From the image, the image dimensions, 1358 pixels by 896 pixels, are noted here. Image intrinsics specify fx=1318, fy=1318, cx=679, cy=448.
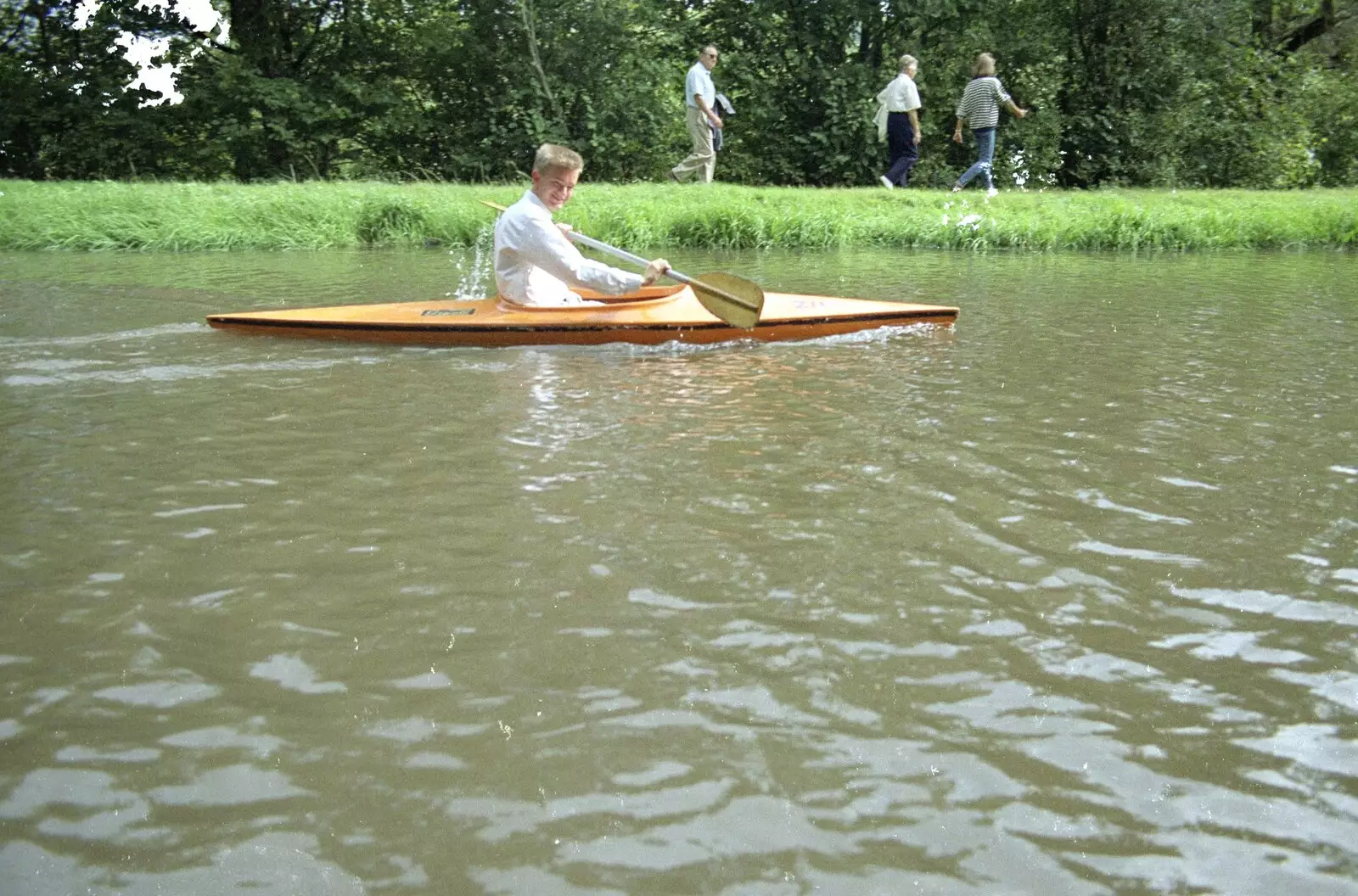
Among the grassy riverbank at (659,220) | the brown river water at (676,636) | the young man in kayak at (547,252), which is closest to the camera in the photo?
the brown river water at (676,636)

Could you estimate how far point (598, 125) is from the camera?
19.6 meters

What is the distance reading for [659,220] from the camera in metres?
13.6

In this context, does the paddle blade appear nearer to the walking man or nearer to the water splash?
the water splash

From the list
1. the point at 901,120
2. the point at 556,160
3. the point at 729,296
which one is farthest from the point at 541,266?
the point at 901,120

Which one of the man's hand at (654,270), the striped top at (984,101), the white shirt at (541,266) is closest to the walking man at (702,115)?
the striped top at (984,101)

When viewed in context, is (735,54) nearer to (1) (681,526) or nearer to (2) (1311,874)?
(1) (681,526)

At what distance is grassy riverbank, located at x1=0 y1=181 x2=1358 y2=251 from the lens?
13312mm

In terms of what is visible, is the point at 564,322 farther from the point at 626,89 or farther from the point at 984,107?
the point at 626,89

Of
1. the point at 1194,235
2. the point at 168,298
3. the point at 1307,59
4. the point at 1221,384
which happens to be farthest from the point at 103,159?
the point at 1307,59

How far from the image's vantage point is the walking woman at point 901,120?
54.0 feet

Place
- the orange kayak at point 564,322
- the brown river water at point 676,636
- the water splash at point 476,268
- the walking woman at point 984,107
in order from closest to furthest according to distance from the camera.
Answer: the brown river water at point 676,636, the orange kayak at point 564,322, the water splash at point 476,268, the walking woman at point 984,107

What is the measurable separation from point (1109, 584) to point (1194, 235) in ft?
39.4

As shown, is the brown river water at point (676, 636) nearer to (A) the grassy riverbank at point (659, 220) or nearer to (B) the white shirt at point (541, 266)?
(B) the white shirt at point (541, 266)

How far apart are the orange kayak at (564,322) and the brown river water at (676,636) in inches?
44.1
